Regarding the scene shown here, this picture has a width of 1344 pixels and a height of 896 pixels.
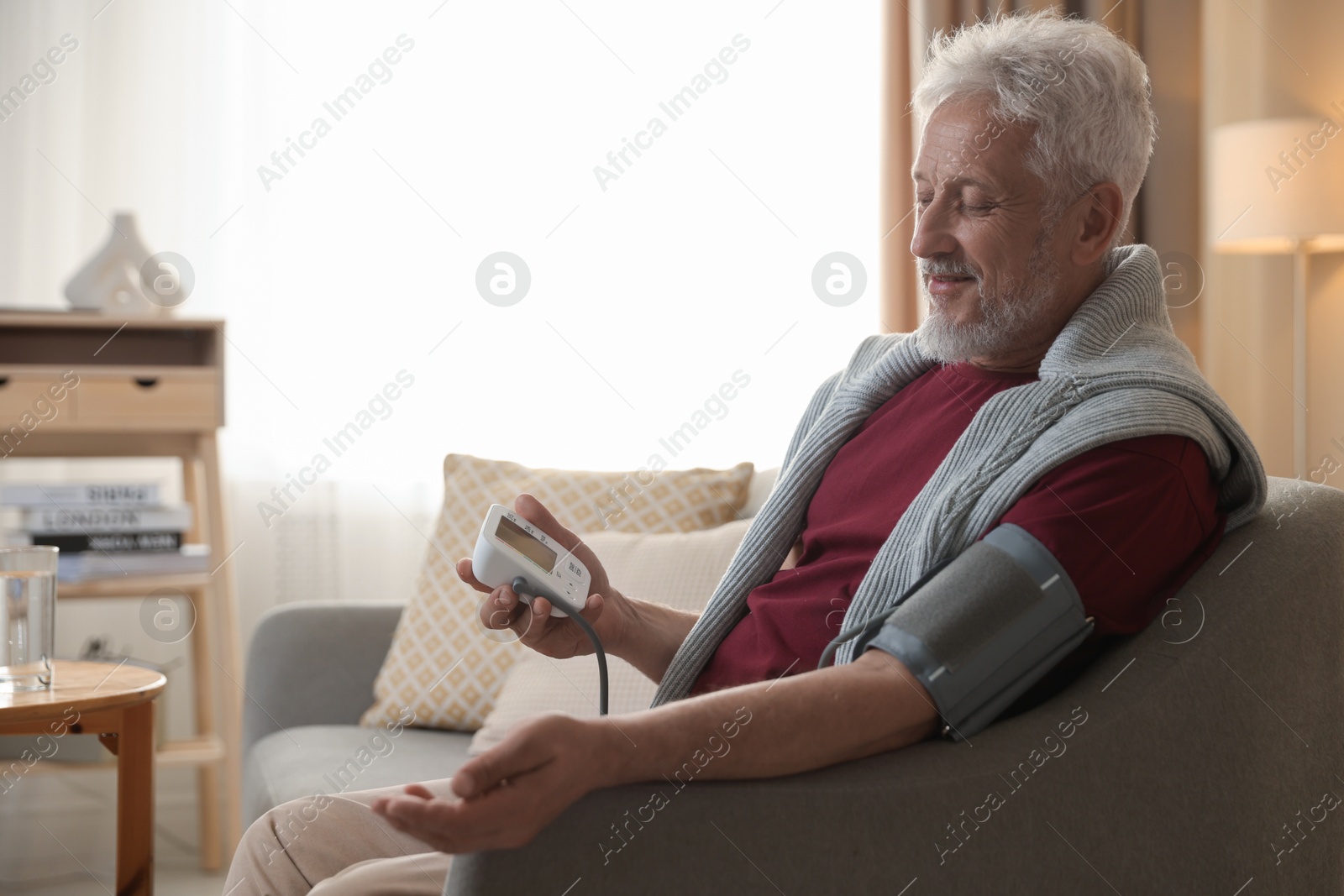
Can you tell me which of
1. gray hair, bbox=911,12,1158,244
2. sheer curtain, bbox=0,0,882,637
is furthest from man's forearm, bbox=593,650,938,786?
sheer curtain, bbox=0,0,882,637

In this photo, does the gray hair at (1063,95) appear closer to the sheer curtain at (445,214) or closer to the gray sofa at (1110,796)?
the gray sofa at (1110,796)

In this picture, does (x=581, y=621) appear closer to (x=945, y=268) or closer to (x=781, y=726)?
(x=781, y=726)

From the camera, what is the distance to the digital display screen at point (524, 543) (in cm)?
108

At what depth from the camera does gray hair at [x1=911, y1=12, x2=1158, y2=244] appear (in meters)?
1.09

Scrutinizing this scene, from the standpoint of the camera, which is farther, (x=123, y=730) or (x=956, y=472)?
(x=123, y=730)


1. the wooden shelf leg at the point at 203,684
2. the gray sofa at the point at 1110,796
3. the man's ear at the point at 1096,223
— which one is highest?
the man's ear at the point at 1096,223

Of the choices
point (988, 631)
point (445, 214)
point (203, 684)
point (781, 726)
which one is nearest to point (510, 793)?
point (781, 726)

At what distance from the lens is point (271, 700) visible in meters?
1.80

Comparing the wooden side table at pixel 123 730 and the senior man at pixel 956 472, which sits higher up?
the senior man at pixel 956 472

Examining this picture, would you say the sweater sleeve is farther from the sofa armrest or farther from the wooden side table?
the sofa armrest

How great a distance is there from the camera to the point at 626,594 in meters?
1.61

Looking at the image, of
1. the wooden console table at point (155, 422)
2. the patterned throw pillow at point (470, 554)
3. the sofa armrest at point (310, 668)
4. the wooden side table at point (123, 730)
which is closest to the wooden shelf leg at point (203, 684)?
the wooden console table at point (155, 422)

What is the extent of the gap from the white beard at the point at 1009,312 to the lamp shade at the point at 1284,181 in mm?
1379

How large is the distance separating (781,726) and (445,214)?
2.18 metres
